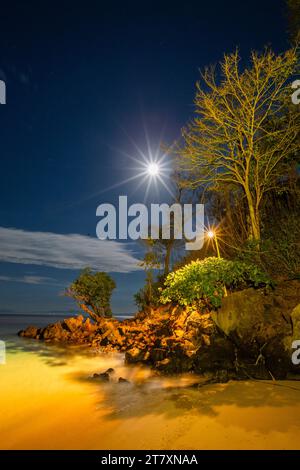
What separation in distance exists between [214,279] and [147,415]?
→ 4531mm

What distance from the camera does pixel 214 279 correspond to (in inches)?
352

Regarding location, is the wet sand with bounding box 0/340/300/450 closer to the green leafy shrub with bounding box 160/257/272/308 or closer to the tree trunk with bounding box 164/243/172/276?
the green leafy shrub with bounding box 160/257/272/308

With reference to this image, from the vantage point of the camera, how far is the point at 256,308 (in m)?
8.25

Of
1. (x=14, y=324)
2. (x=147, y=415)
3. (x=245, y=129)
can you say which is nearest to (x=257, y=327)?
(x=147, y=415)

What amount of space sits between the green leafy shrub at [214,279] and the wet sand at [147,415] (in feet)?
8.04

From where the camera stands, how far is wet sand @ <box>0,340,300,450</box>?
13.5ft

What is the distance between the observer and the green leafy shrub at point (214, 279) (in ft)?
29.0

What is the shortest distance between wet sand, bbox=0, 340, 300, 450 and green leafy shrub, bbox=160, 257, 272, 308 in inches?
96.5

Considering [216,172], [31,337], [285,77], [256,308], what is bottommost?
[31,337]

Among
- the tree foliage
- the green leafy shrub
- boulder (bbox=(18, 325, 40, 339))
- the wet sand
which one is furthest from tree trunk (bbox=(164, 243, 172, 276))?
the wet sand
